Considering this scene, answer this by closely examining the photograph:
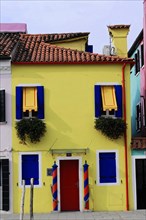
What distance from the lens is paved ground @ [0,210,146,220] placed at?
19.7 m

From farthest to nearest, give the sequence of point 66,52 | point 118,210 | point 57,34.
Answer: point 57,34, point 66,52, point 118,210

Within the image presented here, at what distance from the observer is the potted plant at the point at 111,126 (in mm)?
21611

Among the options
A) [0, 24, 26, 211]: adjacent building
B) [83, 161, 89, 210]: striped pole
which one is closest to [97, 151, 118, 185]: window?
[83, 161, 89, 210]: striped pole

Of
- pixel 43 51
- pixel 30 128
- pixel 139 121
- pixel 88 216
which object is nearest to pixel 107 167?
pixel 88 216

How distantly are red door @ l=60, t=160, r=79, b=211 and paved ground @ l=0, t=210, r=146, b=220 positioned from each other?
659 mm

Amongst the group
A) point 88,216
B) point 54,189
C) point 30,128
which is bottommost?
point 88,216

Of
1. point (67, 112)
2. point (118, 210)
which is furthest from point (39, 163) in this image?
point (118, 210)

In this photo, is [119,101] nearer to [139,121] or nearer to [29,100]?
[29,100]

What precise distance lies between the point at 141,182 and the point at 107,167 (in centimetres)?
155

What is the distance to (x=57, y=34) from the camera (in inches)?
1051

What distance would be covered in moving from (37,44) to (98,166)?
21.8 feet

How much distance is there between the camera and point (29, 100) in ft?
71.4

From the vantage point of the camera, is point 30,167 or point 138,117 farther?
point 138,117

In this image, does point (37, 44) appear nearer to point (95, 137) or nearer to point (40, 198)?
point (95, 137)
